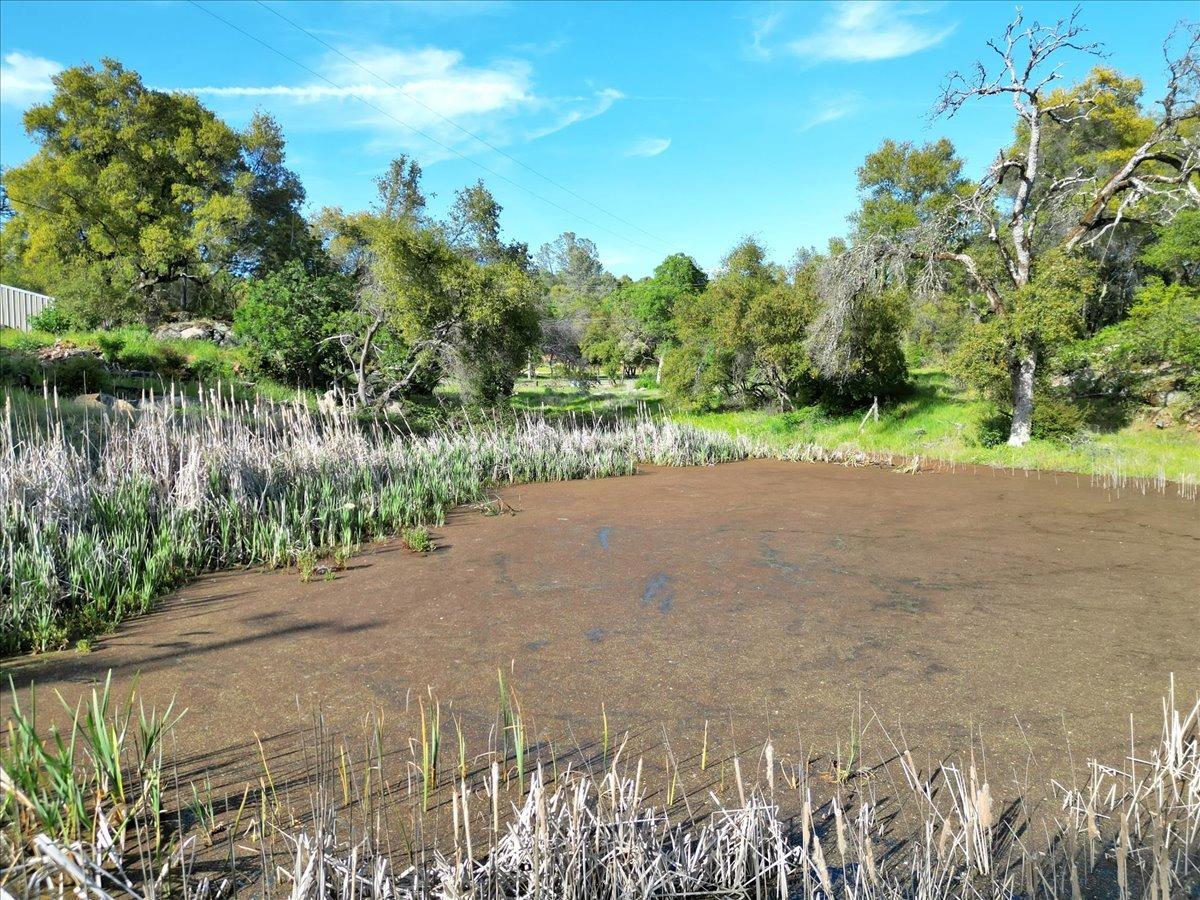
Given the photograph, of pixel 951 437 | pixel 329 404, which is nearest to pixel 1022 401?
pixel 951 437

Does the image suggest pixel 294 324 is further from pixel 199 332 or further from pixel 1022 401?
pixel 1022 401

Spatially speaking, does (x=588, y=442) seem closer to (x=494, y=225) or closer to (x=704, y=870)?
(x=704, y=870)

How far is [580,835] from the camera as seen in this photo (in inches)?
89.7

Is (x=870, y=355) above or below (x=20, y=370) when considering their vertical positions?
above

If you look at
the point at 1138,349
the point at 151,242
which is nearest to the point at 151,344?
the point at 151,242

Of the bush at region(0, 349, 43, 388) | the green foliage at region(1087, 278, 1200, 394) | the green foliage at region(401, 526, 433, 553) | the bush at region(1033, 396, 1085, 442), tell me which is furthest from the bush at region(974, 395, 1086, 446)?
the bush at region(0, 349, 43, 388)

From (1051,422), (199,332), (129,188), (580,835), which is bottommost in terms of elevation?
(580,835)

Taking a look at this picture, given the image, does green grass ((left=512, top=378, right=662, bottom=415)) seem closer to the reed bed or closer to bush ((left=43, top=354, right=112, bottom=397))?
bush ((left=43, top=354, right=112, bottom=397))

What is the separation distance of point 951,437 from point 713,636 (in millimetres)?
13808

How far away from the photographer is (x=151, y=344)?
19109 mm

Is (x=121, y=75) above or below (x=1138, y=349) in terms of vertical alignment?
above

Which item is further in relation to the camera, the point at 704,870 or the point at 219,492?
the point at 219,492

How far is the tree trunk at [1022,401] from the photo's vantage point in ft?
45.4

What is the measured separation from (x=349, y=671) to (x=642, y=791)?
6.58 feet
